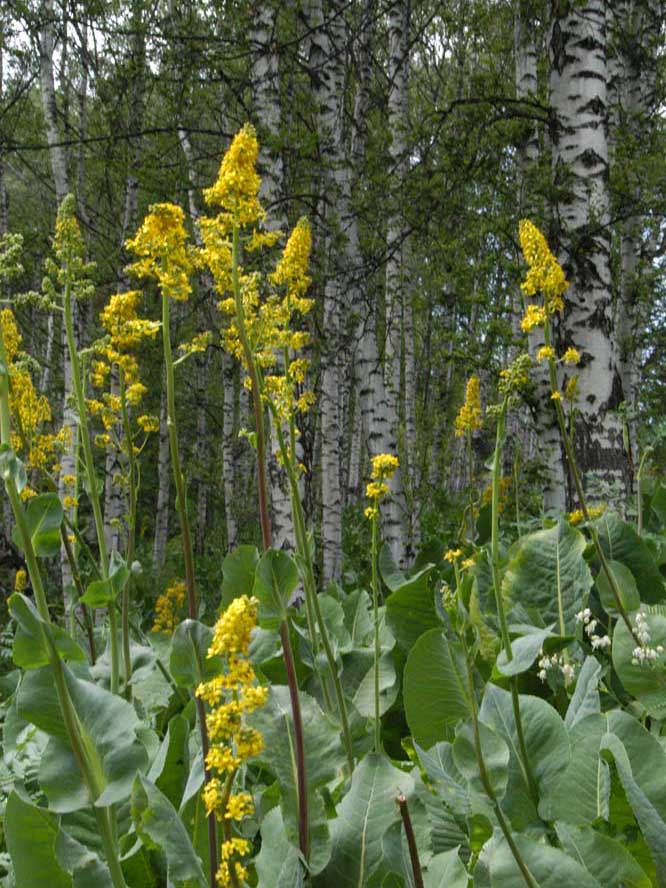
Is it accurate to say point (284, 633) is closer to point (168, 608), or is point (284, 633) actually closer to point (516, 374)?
point (516, 374)

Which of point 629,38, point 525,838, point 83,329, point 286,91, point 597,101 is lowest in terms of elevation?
point 525,838

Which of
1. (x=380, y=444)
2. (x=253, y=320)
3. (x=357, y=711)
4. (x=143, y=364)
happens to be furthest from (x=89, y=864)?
(x=143, y=364)

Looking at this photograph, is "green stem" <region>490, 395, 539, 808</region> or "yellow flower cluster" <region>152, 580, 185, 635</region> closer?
"green stem" <region>490, 395, 539, 808</region>

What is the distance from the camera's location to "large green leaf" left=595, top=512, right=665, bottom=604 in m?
3.13

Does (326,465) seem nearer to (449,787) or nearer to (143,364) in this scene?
(449,787)

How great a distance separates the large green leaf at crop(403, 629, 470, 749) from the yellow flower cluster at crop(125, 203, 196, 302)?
1.02 meters

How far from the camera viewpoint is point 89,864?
1.45 meters

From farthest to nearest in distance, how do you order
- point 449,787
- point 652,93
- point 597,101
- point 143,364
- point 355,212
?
point 143,364, point 652,93, point 355,212, point 597,101, point 449,787

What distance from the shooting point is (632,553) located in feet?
10.3

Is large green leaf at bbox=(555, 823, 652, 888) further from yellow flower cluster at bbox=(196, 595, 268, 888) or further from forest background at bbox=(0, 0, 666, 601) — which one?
forest background at bbox=(0, 0, 666, 601)

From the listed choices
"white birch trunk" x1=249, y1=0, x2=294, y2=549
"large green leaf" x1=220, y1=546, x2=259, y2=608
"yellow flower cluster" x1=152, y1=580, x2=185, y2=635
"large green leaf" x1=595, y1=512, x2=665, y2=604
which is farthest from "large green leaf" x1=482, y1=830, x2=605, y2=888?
"white birch trunk" x1=249, y1=0, x2=294, y2=549

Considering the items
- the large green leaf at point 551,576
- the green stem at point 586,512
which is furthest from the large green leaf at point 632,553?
the green stem at point 586,512

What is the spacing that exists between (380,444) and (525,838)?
7784 millimetres

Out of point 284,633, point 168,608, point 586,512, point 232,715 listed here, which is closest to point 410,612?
point 586,512
